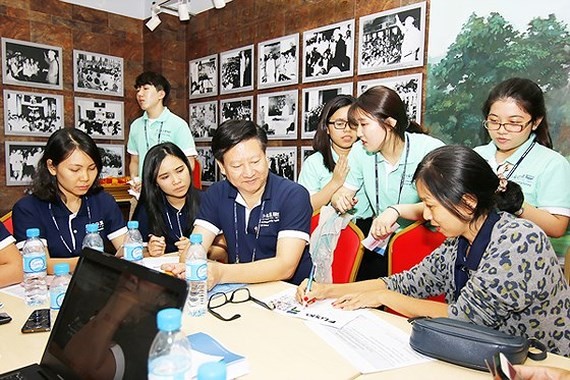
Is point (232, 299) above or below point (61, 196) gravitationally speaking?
below

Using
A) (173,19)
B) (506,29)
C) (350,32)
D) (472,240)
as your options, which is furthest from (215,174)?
(472,240)

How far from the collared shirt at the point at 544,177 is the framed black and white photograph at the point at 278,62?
214cm

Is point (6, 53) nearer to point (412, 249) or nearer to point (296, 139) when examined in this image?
point (296, 139)

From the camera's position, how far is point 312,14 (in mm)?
3547

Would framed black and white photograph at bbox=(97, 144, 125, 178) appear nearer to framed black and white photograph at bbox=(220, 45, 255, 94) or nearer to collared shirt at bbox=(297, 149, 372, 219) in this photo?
framed black and white photograph at bbox=(220, 45, 255, 94)

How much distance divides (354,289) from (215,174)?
10.5 ft

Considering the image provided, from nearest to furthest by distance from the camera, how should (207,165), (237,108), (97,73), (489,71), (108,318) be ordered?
1. (108,318)
2. (489,71)
3. (237,108)
4. (97,73)
5. (207,165)

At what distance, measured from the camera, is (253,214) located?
74.5 inches

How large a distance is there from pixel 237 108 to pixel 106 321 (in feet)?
11.7

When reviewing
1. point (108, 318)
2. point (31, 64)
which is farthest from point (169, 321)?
point (31, 64)

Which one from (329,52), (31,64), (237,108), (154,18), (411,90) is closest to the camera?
(411,90)

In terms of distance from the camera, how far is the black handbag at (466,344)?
100 cm

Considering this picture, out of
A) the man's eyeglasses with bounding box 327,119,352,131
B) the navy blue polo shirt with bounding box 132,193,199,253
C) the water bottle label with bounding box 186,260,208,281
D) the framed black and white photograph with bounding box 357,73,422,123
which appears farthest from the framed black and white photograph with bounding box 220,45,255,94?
the water bottle label with bounding box 186,260,208,281

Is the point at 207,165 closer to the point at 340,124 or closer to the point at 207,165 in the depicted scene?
the point at 207,165
